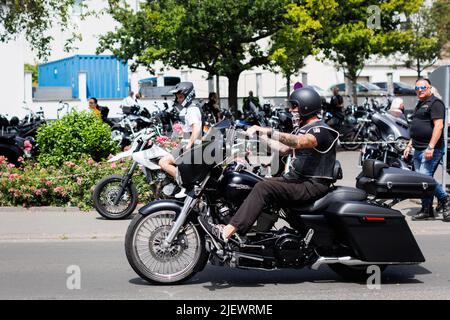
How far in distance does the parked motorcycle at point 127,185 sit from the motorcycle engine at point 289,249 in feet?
12.4

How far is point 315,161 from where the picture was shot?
23.1ft

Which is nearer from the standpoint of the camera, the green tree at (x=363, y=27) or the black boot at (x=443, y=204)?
the black boot at (x=443, y=204)

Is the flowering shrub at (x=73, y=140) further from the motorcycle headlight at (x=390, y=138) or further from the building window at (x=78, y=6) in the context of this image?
the building window at (x=78, y=6)

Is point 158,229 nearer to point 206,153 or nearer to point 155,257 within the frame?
point 155,257

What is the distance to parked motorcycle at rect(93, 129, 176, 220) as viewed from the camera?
1050 centimetres

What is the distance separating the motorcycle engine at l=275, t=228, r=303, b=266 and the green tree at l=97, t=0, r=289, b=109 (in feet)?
56.9

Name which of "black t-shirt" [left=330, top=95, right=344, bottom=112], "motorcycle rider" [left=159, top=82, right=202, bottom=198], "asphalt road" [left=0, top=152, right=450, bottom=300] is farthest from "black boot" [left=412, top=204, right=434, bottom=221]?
"black t-shirt" [left=330, top=95, right=344, bottom=112]

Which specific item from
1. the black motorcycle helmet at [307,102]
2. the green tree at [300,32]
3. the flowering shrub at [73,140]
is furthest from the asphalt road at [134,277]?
the green tree at [300,32]

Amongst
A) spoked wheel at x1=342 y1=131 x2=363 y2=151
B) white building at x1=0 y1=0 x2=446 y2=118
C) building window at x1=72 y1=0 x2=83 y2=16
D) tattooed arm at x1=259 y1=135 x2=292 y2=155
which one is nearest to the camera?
tattooed arm at x1=259 y1=135 x2=292 y2=155

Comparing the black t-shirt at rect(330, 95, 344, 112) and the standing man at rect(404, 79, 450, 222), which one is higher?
the black t-shirt at rect(330, 95, 344, 112)

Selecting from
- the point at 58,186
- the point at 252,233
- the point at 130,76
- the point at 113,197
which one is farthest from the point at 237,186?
the point at 130,76

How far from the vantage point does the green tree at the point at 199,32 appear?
77.8 ft

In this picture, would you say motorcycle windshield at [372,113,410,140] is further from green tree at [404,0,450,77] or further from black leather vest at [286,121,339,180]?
green tree at [404,0,450,77]

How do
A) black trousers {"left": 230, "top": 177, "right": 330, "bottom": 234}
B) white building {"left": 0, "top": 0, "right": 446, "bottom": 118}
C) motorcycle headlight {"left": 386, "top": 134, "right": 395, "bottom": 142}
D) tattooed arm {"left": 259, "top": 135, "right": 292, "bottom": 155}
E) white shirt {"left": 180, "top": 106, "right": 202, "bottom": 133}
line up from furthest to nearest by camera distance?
white building {"left": 0, "top": 0, "right": 446, "bottom": 118} < motorcycle headlight {"left": 386, "top": 134, "right": 395, "bottom": 142} < white shirt {"left": 180, "top": 106, "right": 202, "bottom": 133} < black trousers {"left": 230, "top": 177, "right": 330, "bottom": 234} < tattooed arm {"left": 259, "top": 135, "right": 292, "bottom": 155}
